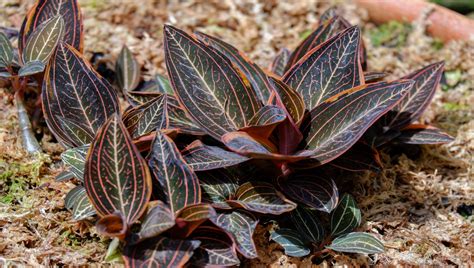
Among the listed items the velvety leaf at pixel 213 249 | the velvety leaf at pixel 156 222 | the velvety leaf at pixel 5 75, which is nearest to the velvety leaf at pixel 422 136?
the velvety leaf at pixel 213 249

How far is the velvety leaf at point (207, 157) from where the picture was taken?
1.36 meters

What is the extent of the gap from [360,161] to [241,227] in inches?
16.7

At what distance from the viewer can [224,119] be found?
1421 mm

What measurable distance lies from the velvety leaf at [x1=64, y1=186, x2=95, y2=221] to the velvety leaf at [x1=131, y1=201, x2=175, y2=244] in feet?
0.53

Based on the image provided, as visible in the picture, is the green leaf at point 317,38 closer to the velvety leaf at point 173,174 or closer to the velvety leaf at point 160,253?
the velvety leaf at point 173,174

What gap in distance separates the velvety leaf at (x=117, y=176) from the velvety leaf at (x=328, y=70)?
1.59ft

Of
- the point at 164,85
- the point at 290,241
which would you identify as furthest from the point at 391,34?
the point at 290,241

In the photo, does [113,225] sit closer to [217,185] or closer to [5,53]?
[217,185]

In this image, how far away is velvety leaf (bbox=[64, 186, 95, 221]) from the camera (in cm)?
133

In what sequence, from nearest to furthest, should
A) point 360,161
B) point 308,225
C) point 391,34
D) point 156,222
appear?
point 156,222
point 308,225
point 360,161
point 391,34

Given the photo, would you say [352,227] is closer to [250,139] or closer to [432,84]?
[250,139]

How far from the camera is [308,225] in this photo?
1420 mm

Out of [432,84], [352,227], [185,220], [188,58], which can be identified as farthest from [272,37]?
[185,220]

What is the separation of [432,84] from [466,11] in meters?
1.45
